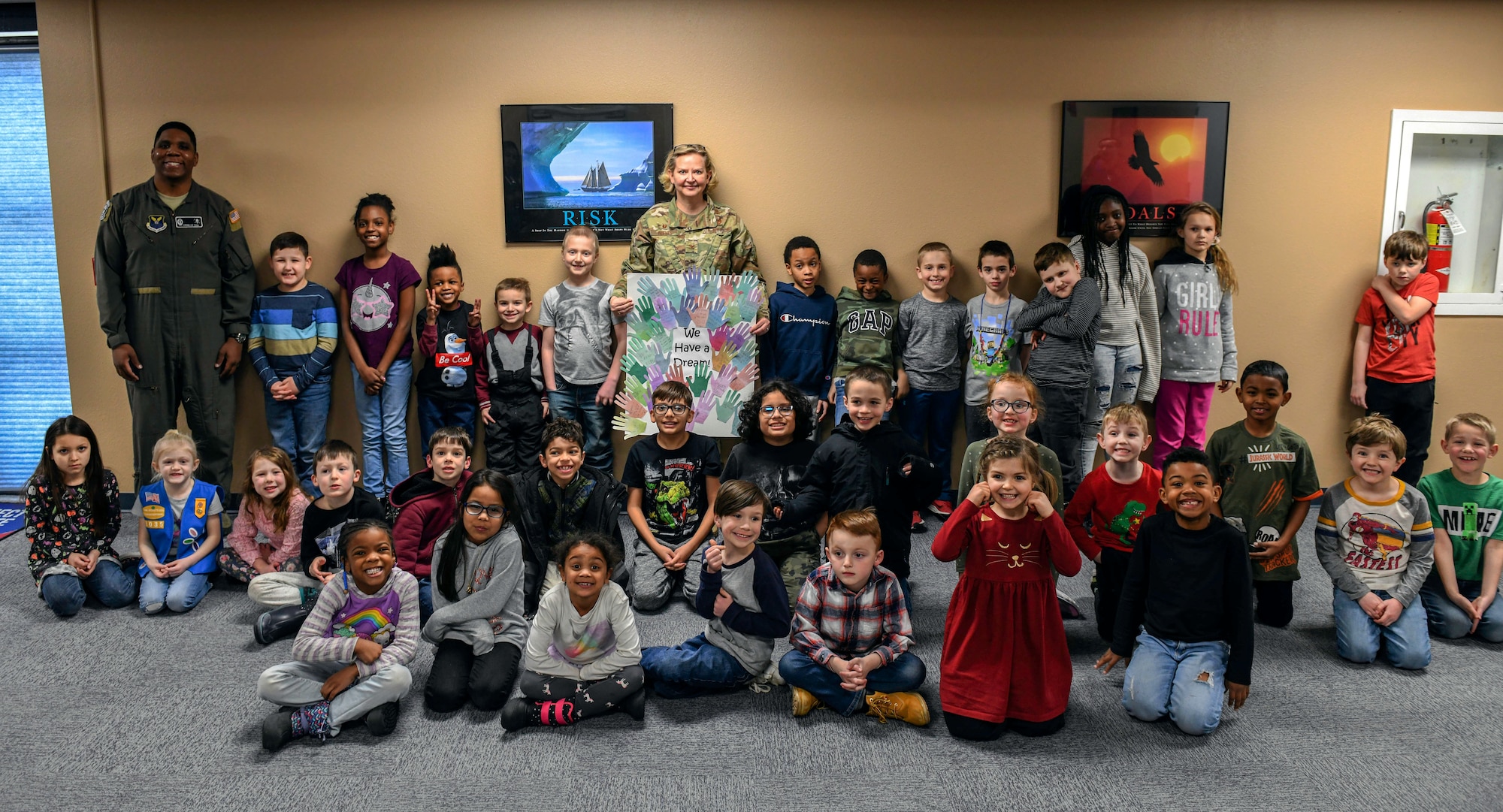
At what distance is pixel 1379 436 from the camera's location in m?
3.17

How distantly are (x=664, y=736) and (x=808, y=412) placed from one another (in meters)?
1.39

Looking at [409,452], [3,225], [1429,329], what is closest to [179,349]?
[409,452]

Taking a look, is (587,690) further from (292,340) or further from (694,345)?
(292,340)

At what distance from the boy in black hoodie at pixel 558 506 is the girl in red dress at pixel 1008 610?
4.30 feet

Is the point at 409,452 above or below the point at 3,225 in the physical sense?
below

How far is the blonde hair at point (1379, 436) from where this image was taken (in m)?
3.16

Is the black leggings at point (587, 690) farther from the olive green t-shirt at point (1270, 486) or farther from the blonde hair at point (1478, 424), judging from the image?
the blonde hair at point (1478, 424)

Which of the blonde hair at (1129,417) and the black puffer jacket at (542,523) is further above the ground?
the blonde hair at (1129,417)

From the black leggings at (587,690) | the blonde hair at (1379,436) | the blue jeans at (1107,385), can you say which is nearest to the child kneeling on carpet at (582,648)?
the black leggings at (587,690)

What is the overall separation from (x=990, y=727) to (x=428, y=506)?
215 centimetres

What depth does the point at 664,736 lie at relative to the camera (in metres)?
2.65

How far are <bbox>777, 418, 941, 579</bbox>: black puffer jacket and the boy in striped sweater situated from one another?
100 inches

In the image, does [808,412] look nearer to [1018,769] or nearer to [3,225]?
[1018,769]

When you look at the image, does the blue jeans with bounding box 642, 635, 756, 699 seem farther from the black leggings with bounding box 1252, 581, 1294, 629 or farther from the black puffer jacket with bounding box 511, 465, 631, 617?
the black leggings with bounding box 1252, 581, 1294, 629
